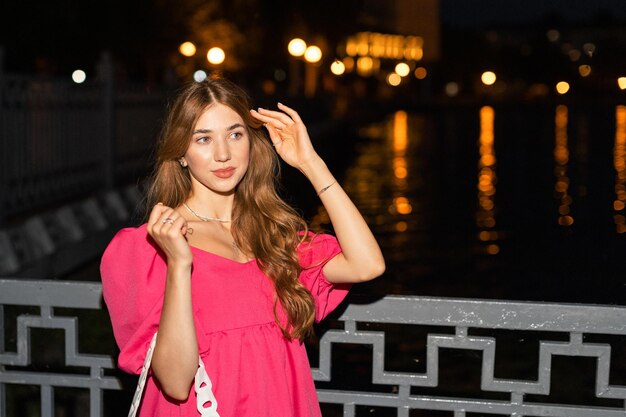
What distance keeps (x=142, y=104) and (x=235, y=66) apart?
1005 centimetres

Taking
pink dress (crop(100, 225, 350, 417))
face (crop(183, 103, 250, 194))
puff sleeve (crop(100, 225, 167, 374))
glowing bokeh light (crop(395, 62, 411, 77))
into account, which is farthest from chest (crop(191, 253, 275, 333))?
glowing bokeh light (crop(395, 62, 411, 77))

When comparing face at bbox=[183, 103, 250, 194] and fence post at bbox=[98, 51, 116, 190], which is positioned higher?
fence post at bbox=[98, 51, 116, 190]

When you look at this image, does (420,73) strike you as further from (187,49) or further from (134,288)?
(134,288)

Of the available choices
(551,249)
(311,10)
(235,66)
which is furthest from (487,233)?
(235,66)

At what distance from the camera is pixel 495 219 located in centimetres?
1555

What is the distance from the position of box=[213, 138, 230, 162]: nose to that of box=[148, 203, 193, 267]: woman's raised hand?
385 mm

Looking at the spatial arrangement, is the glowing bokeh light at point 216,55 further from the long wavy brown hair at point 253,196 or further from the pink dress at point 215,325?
the pink dress at point 215,325

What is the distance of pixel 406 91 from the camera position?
340 feet

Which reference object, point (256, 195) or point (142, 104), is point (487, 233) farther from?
point (256, 195)

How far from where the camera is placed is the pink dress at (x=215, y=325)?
2.87m

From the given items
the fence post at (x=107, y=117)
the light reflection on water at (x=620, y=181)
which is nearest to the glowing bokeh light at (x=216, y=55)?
the fence post at (x=107, y=117)

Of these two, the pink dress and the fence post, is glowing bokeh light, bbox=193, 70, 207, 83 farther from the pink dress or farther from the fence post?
the fence post

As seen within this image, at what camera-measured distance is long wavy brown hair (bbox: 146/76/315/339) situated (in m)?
3.01

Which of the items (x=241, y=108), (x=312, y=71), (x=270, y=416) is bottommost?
(x=270, y=416)
